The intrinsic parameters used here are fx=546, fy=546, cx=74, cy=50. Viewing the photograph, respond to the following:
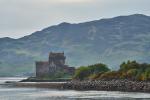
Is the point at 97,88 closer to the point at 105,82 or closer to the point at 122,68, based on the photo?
the point at 105,82

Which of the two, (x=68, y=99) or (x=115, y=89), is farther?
(x=115, y=89)

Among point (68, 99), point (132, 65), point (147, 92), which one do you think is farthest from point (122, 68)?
point (68, 99)

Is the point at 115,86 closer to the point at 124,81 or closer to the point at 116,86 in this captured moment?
the point at 116,86

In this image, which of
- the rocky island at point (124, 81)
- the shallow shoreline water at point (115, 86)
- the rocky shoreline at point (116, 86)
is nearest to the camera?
the shallow shoreline water at point (115, 86)

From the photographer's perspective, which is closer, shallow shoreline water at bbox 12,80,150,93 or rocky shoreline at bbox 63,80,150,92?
shallow shoreline water at bbox 12,80,150,93

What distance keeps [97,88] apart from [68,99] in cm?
4497

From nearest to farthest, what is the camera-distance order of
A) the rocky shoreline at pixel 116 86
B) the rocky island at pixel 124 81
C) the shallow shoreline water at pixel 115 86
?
1. the shallow shoreline water at pixel 115 86
2. the rocky shoreline at pixel 116 86
3. the rocky island at pixel 124 81

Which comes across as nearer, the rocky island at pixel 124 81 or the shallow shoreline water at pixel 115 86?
the shallow shoreline water at pixel 115 86

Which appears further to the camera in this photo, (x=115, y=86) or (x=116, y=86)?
(x=115, y=86)

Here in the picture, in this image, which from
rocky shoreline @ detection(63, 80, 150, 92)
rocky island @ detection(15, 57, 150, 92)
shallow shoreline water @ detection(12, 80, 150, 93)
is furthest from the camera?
rocky island @ detection(15, 57, 150, 92)

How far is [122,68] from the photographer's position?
188m

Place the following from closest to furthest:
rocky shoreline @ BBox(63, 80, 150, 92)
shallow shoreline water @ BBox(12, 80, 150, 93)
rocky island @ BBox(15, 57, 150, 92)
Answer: shallow shoreline water @ BBox(12, 80, 150, 93) < rocky shoreline @ BBox(63, 80, 150, 92) < rocky island @ BBox(15, 57, 150, 92)

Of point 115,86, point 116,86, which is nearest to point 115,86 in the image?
point 115,86

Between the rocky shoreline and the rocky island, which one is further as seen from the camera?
the rocky island
